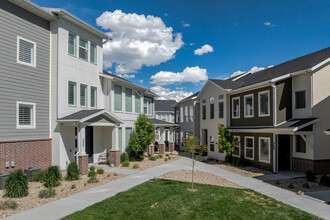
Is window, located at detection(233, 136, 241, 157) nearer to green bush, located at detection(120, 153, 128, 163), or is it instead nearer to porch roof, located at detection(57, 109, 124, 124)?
green bush, located at detection(120, 153, 128, 163)

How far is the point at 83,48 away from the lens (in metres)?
16.2

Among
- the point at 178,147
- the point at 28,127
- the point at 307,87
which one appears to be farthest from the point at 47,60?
the point at 178,147

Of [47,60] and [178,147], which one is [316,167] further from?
[178,147]

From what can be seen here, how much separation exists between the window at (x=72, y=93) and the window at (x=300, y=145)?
14.3m

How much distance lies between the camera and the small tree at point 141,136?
60.4 ft

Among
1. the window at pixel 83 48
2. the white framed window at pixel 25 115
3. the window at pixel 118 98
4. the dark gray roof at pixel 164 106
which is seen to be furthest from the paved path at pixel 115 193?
the dark gray roof at pixel 164 106

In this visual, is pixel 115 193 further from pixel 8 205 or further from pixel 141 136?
pixel 141 136

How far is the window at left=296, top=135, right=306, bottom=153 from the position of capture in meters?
14.0

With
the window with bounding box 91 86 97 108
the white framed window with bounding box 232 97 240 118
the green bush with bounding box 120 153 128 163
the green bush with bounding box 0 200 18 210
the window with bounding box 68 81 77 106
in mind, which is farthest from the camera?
the white framed window with bounding box 232 97 240 118

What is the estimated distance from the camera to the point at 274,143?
14.3 m

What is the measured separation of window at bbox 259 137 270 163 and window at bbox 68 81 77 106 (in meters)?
12.6

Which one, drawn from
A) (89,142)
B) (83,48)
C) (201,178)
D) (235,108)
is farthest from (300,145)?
(83,48)

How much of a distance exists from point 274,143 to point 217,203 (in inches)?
322

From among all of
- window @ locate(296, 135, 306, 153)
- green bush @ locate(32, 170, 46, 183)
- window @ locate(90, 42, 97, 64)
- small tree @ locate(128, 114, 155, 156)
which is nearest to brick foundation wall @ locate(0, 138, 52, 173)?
green bush @ locate(32, 170, 46, 183)
